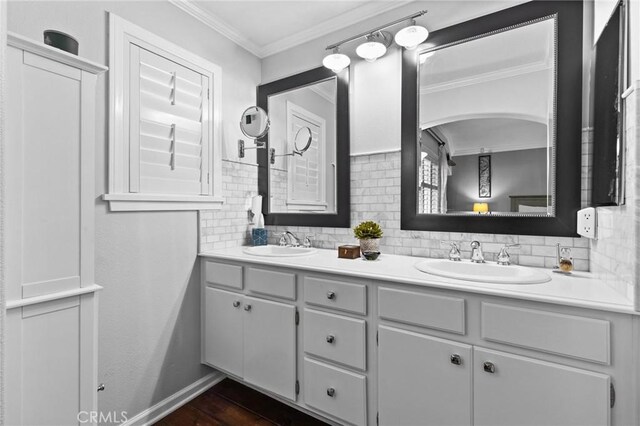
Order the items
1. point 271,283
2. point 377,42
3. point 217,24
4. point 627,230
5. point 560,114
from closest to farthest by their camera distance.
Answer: point 627,230
point 560,114
point 271,283
point 377,42
point 217,24

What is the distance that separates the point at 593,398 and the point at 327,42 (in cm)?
256

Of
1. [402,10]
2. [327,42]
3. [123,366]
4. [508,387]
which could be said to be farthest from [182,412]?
[402,10]

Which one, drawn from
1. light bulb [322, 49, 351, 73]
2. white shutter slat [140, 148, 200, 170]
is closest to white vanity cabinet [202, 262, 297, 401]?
white shutter slat [140, 148, 200, 170]

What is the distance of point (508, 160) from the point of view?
68.2 inches

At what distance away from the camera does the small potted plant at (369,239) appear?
1.89 m

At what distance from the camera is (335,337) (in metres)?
1.61

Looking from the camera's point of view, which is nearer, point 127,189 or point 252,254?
point 127,189

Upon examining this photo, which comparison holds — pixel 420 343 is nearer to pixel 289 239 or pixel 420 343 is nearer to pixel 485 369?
pixel 485 369

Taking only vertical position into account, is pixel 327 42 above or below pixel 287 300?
above

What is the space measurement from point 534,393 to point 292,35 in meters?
2.72

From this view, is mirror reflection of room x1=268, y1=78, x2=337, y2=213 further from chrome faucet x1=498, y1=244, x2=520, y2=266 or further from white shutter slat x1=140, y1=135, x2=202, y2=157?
chrome faucet x1=498, y1=244, x2=520, y2=266

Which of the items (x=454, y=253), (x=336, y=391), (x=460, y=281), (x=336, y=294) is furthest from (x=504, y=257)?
(x=336, y=391)

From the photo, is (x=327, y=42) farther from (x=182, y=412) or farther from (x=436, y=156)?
(x=182, y=412)

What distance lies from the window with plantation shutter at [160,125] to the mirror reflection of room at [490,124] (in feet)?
4.98
